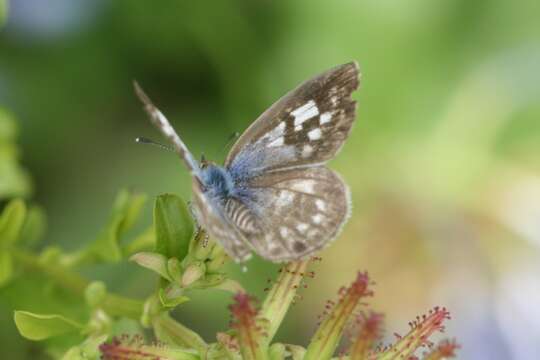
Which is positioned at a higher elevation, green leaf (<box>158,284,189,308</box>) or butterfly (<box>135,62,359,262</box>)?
butterfly (<box>135,62,359,262</box>)

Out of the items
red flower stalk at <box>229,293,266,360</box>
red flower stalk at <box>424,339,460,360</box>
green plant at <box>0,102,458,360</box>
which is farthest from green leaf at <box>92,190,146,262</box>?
red flower stalk at <box>424,339,460,360</box>

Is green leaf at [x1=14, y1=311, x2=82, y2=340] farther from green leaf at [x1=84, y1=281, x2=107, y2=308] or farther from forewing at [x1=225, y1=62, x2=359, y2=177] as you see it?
forewing at [x1=225, y1=62, x2=359, y2=177]

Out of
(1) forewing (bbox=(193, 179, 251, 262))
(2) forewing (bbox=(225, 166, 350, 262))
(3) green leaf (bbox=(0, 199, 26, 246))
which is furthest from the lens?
(3) green leaf (bbox=(0, 199, 26, 246))

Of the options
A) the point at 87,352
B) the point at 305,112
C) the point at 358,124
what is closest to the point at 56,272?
the point at 87,352

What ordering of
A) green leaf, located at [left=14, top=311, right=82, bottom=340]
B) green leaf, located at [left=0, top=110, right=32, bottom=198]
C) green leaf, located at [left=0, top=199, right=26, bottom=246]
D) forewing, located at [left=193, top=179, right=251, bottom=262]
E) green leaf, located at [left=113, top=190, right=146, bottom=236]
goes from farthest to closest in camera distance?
green leaf, located at [left=0, top=110, right=32, bottom=198] → green leaf, located at [left=113, top=190, right=146, bottom=236] → green leaf, located at [left=0, top=199, right=26, bottom=246] → green leaf, located at [left=14, top=311, right=82, bottom=340] → forewing, located at [left=193, top=179, right=251, bottom=262]

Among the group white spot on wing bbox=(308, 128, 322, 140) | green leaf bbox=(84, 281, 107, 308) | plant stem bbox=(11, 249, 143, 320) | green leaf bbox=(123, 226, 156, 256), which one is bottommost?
green leaf bbox=(84, 281, 107, 308)

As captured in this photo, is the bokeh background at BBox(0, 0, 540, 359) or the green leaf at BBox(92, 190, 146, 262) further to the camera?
the bokeh background at BBox(0, 0, 540, 359)

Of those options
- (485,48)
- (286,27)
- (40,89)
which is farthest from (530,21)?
(40,89)

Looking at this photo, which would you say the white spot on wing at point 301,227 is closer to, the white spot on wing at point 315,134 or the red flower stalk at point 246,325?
the red flower stalk at point 246,325
